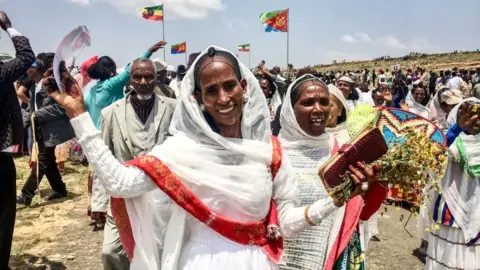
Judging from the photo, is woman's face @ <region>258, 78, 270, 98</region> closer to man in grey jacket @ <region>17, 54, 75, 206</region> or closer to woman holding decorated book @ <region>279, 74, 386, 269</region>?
man in grey jacket @ <region>17, 54, 75, 206</region>

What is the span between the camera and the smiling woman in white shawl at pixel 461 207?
12.3 ft

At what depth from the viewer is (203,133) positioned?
192 cm

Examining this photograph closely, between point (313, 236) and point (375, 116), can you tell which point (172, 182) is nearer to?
point (313, 236)

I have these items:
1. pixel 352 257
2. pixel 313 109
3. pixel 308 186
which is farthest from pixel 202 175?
pixel 352 257

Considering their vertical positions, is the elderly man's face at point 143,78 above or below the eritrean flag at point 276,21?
below

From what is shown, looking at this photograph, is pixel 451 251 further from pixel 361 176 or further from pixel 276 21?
pixel 276 21

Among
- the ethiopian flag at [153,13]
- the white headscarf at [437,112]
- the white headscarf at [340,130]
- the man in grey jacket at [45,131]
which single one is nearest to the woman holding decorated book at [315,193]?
the white headscarf at [340,130]

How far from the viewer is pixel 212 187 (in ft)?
6.07

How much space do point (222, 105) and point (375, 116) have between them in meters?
1.87

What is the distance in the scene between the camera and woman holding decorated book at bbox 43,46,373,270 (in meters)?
1.84

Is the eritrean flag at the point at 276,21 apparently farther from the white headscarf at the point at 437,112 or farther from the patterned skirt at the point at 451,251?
the patterned skirt at the point at 451,251

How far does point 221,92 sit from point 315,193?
45.7 inches

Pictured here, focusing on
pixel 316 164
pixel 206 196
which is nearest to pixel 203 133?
pixel 206 196

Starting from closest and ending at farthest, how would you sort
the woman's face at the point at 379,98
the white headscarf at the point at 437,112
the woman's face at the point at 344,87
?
the white headscarf at the point at 437,112 → the woman's face at the point at 344,87 → the woman's face at the point at 379,98
